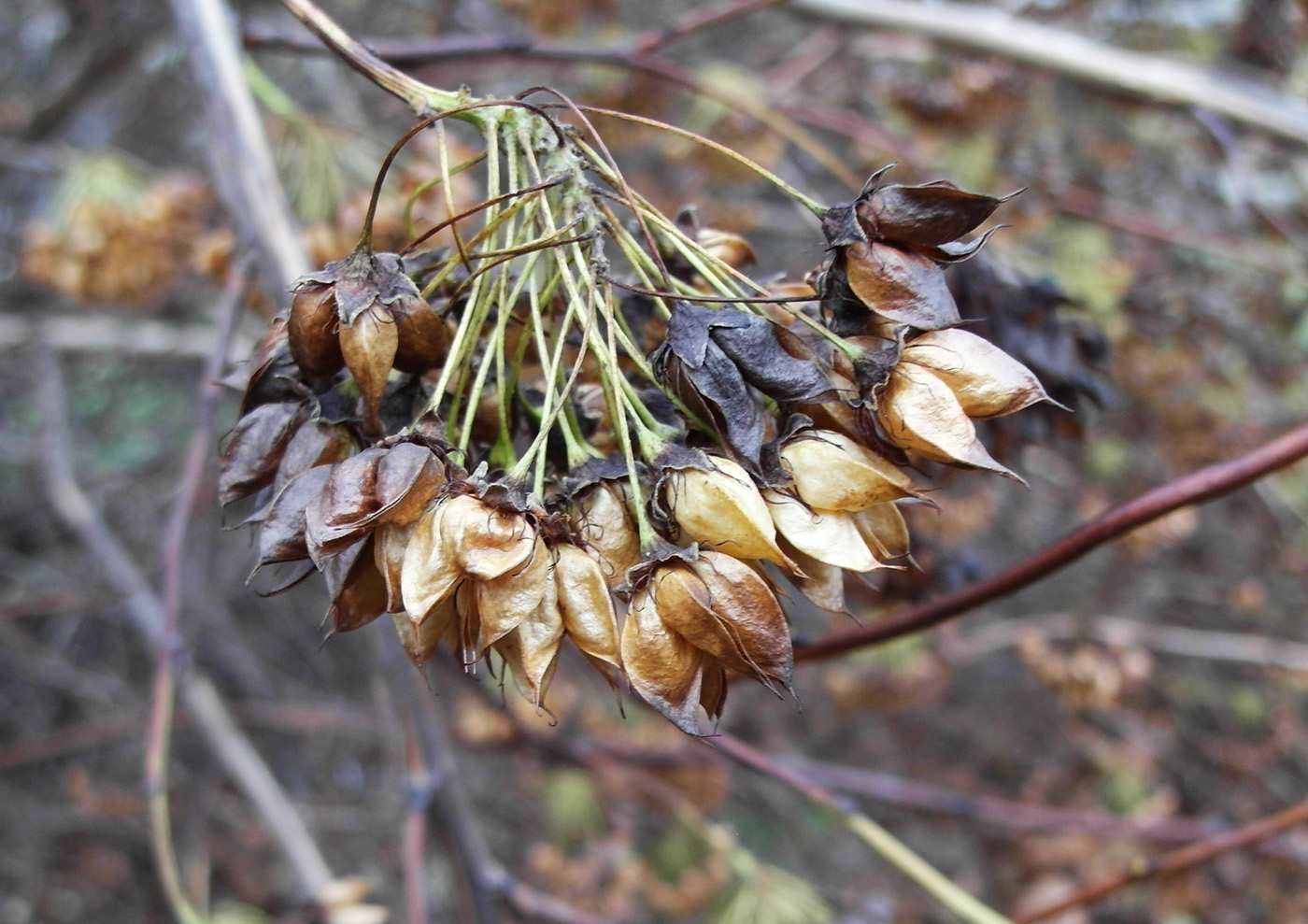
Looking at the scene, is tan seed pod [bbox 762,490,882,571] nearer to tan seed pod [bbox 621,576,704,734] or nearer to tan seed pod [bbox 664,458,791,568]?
tan seed pod [bbox 664,458,791,568]

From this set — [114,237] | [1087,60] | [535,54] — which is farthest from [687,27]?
[114,237]

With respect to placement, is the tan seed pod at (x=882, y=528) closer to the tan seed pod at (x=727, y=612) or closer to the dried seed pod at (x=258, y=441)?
the tan seed pod at (x=727, y=612)

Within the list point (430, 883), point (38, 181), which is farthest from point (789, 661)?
point (38, 181)

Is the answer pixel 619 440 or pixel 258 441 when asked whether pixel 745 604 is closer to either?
pixel 619 440

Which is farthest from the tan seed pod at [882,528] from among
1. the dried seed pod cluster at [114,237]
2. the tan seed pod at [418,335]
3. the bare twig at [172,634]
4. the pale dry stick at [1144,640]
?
the pale dry stick at [1144,640]

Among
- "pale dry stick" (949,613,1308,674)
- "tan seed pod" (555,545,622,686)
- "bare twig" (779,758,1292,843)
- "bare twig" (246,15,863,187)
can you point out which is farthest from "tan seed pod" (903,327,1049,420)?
"pale dry stick" (949,613,1308,674)
